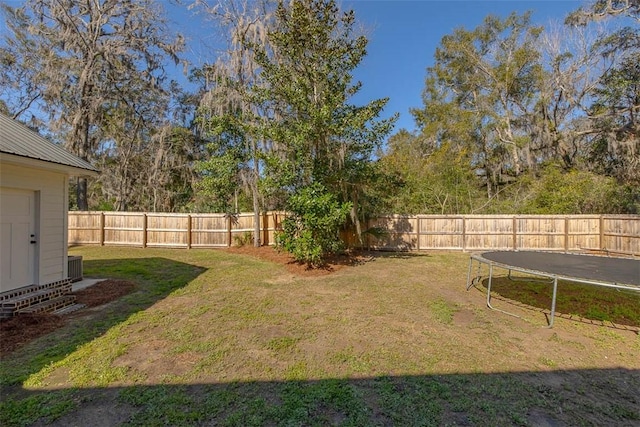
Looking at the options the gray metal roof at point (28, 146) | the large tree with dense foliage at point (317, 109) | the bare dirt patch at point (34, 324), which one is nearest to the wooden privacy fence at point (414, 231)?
the large tree with dense foliage at point (317, 109)

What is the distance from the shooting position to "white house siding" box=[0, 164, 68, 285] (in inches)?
175

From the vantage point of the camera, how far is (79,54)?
1325 centimetres

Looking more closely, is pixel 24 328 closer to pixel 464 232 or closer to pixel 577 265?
pixel 577 265

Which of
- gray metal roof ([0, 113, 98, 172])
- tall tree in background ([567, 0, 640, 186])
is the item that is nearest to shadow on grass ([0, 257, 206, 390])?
gray metal roof ([0, 113, 98, 172])

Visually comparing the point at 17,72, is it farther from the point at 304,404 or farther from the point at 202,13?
the point at 304,404

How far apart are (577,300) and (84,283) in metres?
9.64

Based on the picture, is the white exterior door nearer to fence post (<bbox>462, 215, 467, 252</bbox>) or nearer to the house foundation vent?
the house foundation vent

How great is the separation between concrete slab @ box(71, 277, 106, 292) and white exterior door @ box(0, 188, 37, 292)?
116 cm

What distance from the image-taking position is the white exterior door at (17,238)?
13.6 feet

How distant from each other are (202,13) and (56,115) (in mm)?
9249

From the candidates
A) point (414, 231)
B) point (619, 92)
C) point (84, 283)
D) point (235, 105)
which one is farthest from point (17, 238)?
point (619, 92)

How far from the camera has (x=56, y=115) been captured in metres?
13.8

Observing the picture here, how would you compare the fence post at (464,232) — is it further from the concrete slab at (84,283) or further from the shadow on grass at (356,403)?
the concrete slab at (84,283)

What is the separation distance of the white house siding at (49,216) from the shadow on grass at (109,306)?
41.9 inches
